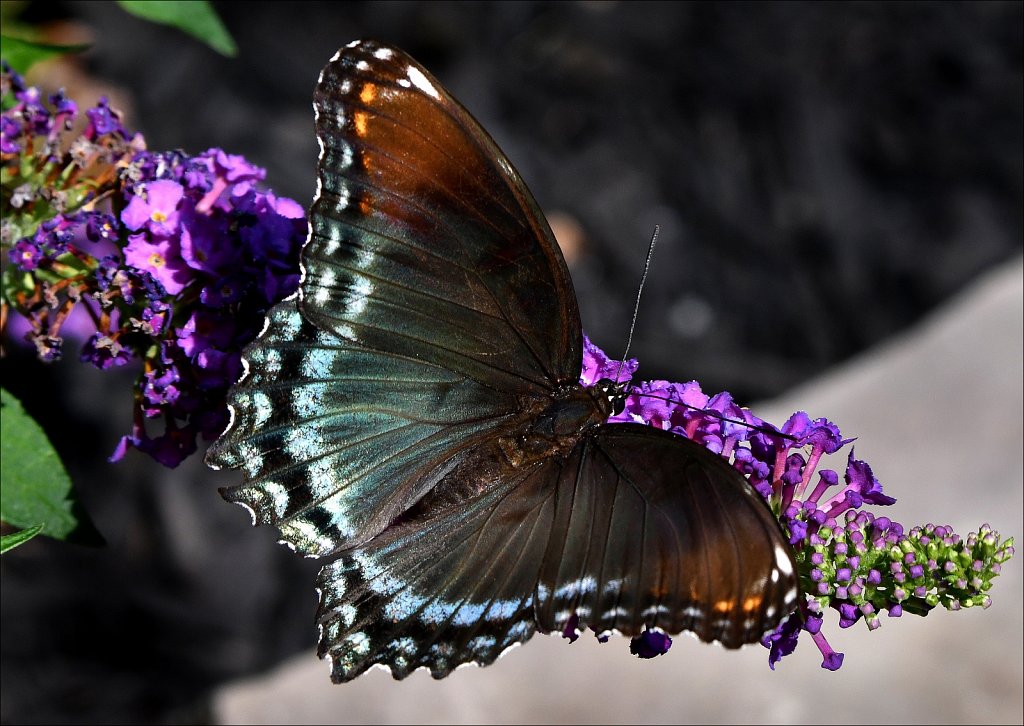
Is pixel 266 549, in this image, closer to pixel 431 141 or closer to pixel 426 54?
pixel 426 54

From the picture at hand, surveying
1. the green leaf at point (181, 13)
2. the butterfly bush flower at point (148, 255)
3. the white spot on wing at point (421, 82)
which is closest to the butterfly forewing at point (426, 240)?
the white spot on wing at point (421, 82)

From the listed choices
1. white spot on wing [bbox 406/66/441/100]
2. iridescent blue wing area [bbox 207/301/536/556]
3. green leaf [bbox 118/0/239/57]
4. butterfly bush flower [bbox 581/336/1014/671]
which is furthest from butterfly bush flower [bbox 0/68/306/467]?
butterfly bush flower [bbox 581/336/1014/671]

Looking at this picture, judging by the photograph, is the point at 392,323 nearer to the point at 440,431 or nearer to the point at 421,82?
the point at 440,431

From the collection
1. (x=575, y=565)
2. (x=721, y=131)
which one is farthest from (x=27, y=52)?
(x=721, y=131)

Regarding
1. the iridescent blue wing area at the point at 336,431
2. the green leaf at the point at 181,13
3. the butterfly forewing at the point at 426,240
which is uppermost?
the green leaf at the point at 181,13

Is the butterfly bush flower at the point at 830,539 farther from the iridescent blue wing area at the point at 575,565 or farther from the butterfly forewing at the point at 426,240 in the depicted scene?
the butterfly forewing at the point at 426,240

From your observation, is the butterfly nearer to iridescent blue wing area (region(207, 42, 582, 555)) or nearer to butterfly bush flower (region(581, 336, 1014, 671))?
iridescent blue wing area (region(207, 42, 582, 555))
